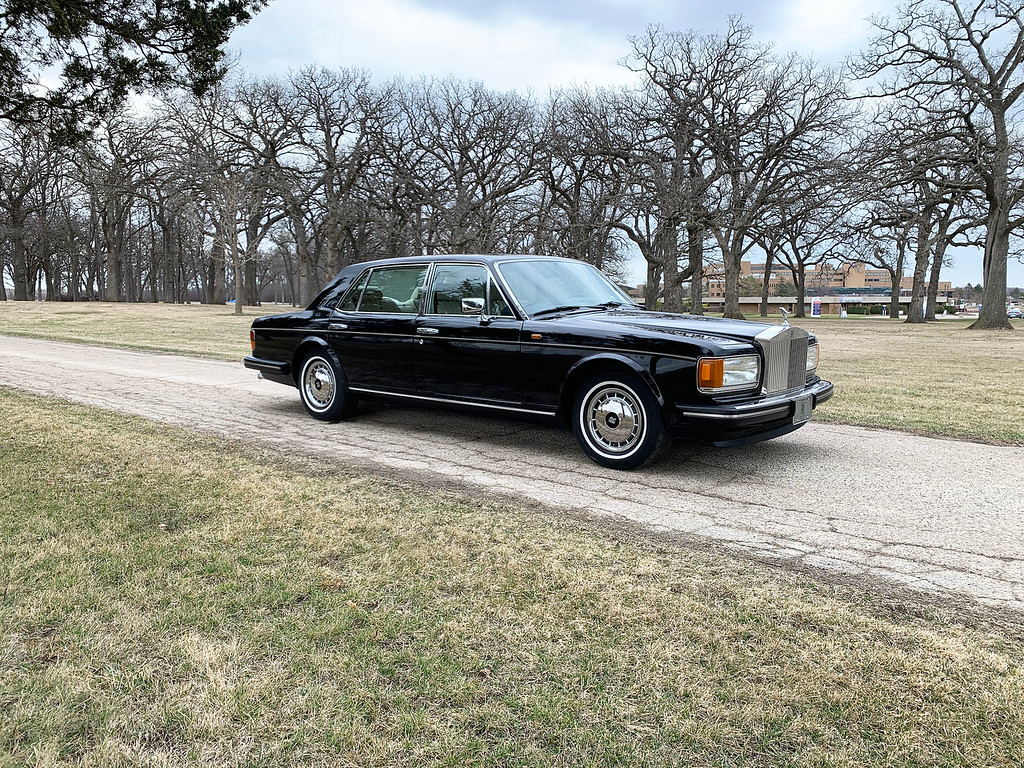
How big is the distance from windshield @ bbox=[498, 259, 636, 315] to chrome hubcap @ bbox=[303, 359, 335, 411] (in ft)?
7.41

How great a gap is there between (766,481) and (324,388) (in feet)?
14.5

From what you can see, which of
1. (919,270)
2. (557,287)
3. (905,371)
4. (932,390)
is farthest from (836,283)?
(557,287)

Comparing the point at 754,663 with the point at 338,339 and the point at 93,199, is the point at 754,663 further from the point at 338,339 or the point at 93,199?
the point at 93,199

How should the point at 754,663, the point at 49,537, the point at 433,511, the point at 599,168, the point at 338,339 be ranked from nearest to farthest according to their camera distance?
the point at 754,663
the point at 49,537
the point at 433,511
the point at 338,339
the point at 599,168

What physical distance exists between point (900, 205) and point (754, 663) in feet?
99.4

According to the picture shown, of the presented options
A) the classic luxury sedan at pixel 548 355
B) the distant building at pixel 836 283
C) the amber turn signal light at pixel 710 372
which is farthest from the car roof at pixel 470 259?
the distant building at pixel 836 283

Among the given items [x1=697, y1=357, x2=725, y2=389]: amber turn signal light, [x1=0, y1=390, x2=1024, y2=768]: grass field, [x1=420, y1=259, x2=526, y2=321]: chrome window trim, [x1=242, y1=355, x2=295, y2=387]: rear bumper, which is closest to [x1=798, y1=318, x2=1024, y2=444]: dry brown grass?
[x1=697, y1=357, x2=725, y2=389]: amber turn signal light

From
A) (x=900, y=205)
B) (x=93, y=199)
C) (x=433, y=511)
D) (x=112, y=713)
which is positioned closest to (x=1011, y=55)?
(x=900, y=205)

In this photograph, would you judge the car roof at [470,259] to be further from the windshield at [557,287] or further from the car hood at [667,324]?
the car hood at [667,324]

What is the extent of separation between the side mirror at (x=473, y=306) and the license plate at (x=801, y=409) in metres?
2.59

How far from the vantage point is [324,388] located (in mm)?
7391

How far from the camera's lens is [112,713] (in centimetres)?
223

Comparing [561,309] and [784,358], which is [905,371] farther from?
[561,309]

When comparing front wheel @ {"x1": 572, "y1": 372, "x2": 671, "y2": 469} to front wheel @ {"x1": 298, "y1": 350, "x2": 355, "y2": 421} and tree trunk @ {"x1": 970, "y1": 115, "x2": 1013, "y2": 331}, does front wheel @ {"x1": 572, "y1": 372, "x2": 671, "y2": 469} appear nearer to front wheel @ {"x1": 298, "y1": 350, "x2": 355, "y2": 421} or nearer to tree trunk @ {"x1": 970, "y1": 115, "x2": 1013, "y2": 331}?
front wheel @ {"x1": 298, "y1": 350, "x2": 355, "y2": 421}
